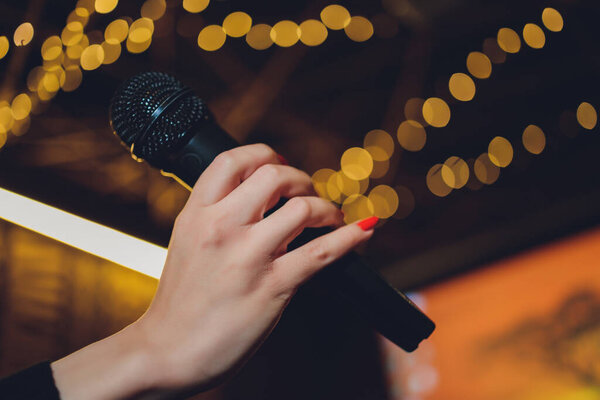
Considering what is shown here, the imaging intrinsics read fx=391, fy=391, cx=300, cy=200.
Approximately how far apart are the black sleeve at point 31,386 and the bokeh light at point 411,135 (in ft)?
8.29

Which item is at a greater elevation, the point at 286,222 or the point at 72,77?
the point at 72,77

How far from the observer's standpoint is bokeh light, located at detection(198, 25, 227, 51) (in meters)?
2.08

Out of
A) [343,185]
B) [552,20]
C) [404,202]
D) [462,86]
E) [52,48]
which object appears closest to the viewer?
[52,48]

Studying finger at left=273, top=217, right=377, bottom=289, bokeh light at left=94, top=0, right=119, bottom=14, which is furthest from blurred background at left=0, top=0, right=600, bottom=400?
finger at left=273, top=217, right=377, bottom=289

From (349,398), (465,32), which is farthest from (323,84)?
(349,398)

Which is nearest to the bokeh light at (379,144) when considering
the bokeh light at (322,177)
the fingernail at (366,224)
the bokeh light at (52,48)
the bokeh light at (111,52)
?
the bokeh light at (322,177)

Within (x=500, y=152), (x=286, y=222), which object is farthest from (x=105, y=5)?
(x=500, y=152)

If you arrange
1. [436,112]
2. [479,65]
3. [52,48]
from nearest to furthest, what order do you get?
[52,48], [479,65], [436,112]

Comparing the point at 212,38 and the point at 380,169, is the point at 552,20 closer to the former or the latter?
the point at 380,169

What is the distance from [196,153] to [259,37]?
1747 millimetres

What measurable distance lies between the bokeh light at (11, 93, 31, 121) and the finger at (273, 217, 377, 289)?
1.84m

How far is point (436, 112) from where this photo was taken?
9.01ft

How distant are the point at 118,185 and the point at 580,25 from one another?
9.31 feet

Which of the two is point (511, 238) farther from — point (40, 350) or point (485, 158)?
point (40, 350)
